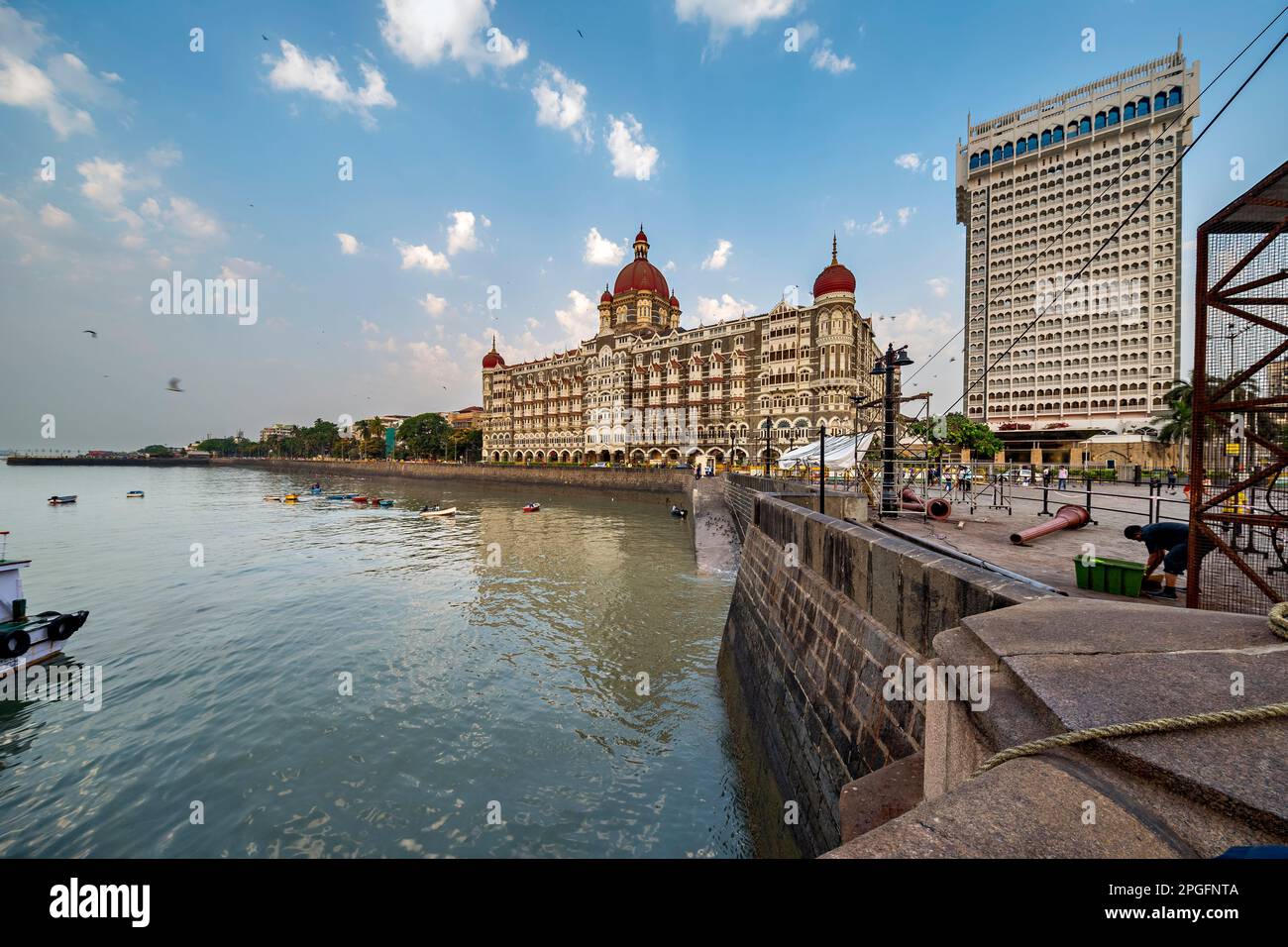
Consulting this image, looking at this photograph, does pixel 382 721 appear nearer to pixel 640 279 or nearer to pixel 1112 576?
pixel 1112 576

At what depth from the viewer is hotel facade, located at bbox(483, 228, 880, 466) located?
2307 inches

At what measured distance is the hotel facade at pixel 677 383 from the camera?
58594 millimetres

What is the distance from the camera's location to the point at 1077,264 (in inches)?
3019

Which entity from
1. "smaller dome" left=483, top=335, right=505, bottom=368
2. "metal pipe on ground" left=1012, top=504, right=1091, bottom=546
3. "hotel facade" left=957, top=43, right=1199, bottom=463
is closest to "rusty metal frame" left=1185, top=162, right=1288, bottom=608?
"metal pipe on ground" left=1012, top=504, right=1091, bottom=546

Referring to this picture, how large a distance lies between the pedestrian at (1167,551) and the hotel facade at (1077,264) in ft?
239

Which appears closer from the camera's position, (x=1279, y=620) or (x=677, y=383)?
(x=1279, y=620)

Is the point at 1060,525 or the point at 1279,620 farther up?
the point at 1279,620

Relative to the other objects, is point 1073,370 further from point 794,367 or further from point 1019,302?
point 794,367

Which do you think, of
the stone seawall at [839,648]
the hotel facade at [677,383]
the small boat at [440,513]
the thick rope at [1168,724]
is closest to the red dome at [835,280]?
the hotel facade at [677,383]

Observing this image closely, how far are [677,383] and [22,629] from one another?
219 feet

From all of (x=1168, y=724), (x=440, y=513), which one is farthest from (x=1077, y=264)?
(x=1168, y=724)

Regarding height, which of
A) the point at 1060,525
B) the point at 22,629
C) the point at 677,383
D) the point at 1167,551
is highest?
the point at 677,383

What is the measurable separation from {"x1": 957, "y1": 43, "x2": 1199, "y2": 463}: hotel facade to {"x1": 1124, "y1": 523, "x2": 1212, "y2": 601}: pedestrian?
239ft
